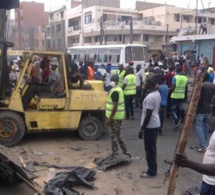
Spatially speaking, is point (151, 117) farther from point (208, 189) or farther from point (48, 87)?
point (48, 87)

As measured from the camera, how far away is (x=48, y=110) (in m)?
7.63

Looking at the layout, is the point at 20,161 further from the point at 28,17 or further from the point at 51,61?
the point at 28,17

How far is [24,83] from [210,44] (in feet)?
71.9

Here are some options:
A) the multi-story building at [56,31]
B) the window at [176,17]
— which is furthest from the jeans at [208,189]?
the window at [176,17]

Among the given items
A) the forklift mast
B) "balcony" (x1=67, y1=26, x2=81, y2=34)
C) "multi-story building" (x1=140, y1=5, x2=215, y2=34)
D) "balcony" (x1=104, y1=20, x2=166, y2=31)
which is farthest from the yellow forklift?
"balcony" (x1=67, y1=26, x2=81, y2=34)

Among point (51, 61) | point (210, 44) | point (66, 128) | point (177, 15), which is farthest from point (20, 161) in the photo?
point (177, 15)

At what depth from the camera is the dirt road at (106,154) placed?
5286mm

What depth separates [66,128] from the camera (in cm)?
786

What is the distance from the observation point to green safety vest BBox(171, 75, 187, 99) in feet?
29.8

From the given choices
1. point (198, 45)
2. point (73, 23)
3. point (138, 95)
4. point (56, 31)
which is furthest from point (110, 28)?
point (138, 95)

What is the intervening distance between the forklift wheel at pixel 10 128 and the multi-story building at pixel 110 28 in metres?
30.5

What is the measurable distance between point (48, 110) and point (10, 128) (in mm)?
933

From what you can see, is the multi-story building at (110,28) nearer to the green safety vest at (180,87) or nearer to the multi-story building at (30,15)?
the multi-story building at (30,15)

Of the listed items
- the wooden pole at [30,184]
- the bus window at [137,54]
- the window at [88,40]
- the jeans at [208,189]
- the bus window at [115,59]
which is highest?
the window at [88,40]
